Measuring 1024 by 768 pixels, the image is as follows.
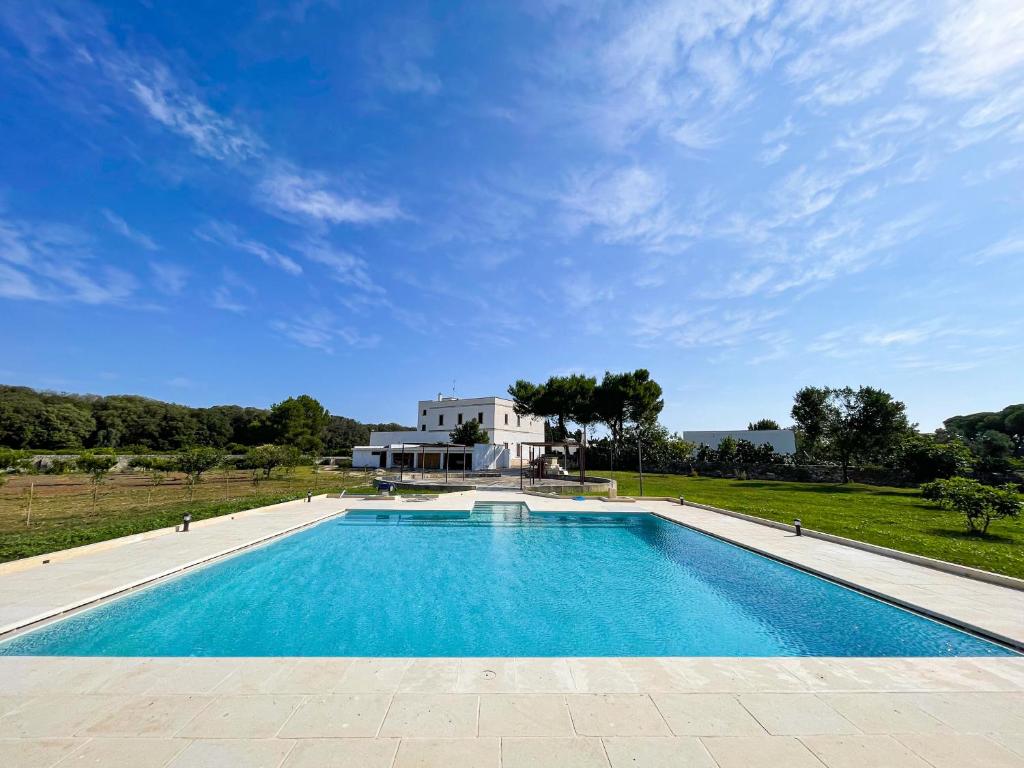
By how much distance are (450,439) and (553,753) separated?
37.4 metres

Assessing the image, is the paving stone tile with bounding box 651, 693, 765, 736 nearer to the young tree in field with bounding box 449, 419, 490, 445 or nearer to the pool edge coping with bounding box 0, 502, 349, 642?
the pool edge coping with bounding box 0, 502, 349, 642

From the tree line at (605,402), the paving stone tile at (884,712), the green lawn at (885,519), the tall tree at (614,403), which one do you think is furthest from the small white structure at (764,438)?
the paving stone tile at (884,712)

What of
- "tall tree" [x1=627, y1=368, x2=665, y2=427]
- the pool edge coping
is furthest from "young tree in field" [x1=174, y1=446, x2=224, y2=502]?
"tall tree" [x1=627, y1=368, x2=665, y2=427]

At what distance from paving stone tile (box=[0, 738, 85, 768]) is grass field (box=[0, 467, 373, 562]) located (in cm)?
689

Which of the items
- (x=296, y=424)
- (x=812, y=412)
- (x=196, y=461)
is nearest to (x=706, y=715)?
(x=196, y=461)

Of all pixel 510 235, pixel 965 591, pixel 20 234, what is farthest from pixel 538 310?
pixel 20 234

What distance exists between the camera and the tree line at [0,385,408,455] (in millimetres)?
42719

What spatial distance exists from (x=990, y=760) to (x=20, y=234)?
86.6 ft

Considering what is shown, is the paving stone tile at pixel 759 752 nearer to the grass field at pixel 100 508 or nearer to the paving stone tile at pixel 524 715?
the paving stone tile at pixel 524 715

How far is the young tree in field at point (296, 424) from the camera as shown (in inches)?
1706

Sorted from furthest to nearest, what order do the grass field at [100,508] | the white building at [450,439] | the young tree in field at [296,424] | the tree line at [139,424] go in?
the young tree in field at [296,424], the tree line at [139,424], the white building at [450,439], the grass field at [100,508]

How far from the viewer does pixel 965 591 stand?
253 inches

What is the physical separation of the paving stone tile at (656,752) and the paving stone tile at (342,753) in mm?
1402

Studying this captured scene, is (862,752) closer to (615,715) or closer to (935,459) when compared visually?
(615,715)
